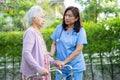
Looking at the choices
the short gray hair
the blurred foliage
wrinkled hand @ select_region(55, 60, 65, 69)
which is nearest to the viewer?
the short gray hair

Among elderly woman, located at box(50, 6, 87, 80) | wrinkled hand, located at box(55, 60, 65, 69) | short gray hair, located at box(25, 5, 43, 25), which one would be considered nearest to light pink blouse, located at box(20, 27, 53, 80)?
short gray hair, located at box(25, 5, 43, 25)

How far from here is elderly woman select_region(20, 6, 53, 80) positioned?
327 cm

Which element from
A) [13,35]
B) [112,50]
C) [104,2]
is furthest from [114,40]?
[104,2]

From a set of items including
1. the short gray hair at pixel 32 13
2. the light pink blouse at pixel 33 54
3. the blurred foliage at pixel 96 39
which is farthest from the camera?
the blurred foliage at pixel 96 39

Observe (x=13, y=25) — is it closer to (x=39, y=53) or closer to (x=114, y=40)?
(x=114, y=40)

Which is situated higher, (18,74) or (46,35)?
(46,35)

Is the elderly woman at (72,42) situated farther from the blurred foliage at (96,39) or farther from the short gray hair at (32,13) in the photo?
the blurred foliage at (96,39)

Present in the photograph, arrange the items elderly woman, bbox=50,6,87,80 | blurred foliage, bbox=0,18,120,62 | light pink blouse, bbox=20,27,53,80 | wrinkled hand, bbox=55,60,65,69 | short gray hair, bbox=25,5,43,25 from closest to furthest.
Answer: light pink blouse, bbox=20,27,53,80 < short gray hair, bbox=25,5,43,25 < wrinkled hand, bbox=55,60,65,69 < elderly woman, bbox=50,6,87,80 < blurred foliage, bbox=0,18,120,62

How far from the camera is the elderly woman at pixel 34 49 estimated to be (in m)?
3.27

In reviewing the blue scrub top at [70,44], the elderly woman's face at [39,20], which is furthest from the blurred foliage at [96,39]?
the elderly woman's face at [39,20]

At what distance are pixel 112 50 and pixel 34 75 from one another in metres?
3.97

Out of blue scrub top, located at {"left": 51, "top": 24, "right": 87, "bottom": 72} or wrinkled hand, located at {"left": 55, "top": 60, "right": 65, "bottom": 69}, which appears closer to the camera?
wrinkled hand, located at {"left": 55, "top": 60, "right": 65, "bottom": 69}

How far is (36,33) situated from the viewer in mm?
3422

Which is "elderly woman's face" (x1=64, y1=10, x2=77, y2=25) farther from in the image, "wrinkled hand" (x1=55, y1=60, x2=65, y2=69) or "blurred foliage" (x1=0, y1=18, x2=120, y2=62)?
"blurred foliage" (x1=0, y1=18, x2=120, y2=62)
